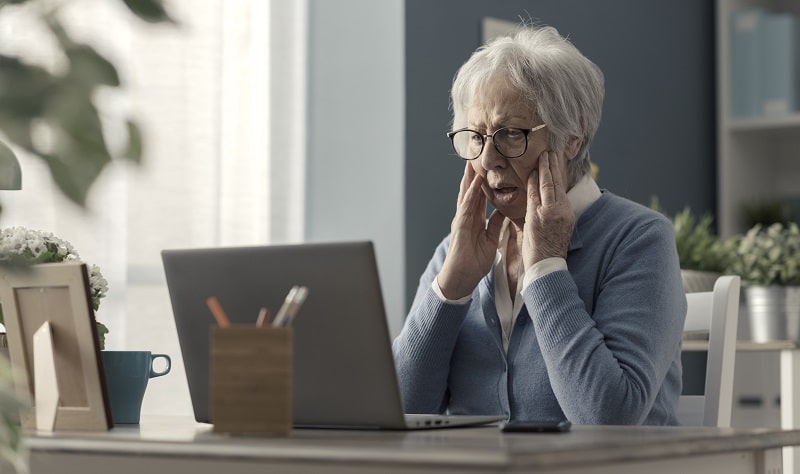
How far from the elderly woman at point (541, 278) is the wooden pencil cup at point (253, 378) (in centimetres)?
61

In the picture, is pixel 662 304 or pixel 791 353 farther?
pixel 791 353

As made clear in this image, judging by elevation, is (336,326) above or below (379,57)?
below

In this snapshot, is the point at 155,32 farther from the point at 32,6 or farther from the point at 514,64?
the point at 514,64

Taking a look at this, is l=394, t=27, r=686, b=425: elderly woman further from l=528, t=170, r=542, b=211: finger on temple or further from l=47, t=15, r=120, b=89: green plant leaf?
l=47, t=15, r=120, b=89: green plant leaf

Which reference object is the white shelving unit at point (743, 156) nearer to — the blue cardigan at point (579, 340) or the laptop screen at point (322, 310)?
the blue cardigan at point (579, 340)

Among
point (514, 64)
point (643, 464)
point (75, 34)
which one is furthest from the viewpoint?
point (514, 64)

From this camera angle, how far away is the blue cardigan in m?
1.51

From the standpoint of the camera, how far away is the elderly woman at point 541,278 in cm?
153

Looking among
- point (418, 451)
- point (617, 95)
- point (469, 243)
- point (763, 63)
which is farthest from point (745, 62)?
point (418, 451)

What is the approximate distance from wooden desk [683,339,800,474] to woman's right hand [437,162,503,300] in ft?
3.55

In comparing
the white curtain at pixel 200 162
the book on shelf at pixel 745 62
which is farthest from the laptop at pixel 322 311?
the book on shelf at pixel 745 62

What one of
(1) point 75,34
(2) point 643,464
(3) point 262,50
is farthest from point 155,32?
(3) point 262,50

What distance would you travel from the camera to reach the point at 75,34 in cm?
32

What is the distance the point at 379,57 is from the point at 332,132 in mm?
218
